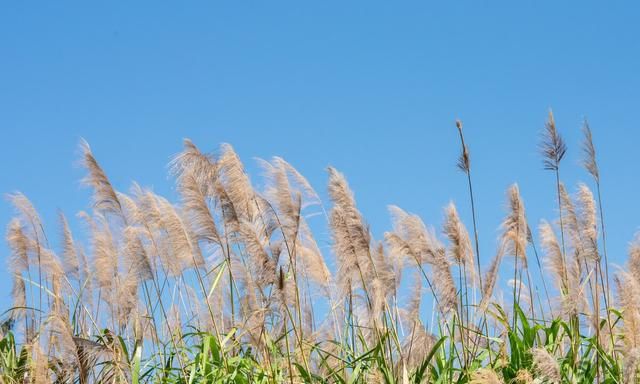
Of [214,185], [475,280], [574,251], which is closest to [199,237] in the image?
[214,185]

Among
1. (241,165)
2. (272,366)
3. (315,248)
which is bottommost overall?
(272,366)

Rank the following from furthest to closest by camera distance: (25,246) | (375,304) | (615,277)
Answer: (25,246)
(615,277)
(375,304)

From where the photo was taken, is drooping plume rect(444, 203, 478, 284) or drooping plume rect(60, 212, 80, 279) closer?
drooping plume rect(444, 203, 478, 284)

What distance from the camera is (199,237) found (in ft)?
17.7

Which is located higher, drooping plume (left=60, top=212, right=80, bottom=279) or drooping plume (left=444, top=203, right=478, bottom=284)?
drooping plume (left=60, top=212, right=80, bottom=279)

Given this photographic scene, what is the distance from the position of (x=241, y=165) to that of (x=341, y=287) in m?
0.92

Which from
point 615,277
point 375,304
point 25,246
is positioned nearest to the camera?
point 375,304

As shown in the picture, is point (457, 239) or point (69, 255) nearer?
point (457, 239)

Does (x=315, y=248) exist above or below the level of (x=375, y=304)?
above

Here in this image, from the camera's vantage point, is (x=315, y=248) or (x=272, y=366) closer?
(x=272, y=366)

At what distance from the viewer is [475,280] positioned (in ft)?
18.6

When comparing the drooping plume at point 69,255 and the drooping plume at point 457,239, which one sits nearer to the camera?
the drooping plume at point 457,239

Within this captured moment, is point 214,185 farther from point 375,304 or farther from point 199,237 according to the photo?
point 375,304

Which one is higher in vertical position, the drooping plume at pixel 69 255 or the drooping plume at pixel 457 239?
the drooping plume at pixel 69 255
